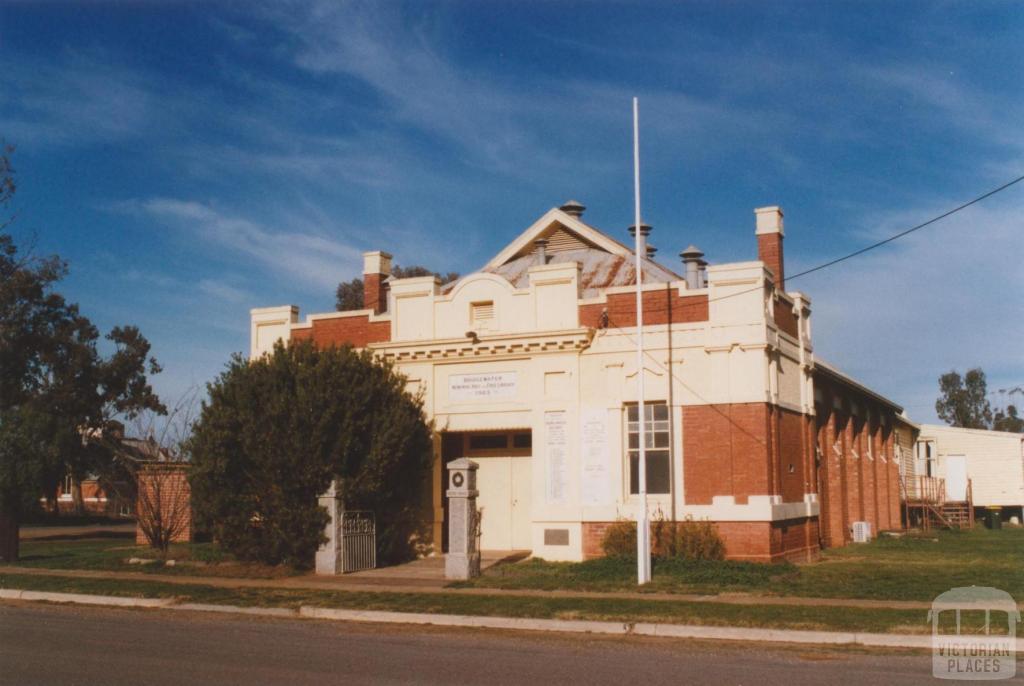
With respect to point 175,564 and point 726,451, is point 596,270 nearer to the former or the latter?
point 726,451

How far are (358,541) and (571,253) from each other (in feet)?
36.9

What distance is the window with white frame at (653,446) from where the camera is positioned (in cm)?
2061

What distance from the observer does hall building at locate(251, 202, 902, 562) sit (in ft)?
65.9

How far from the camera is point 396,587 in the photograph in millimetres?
17094

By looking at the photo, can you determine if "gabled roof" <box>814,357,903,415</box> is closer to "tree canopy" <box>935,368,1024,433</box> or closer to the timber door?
the timber door

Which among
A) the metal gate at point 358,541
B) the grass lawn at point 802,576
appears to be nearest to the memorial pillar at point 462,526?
the grass lawn at point 802,576

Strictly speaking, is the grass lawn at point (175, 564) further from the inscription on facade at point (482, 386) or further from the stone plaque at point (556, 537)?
the inscription on facade at point (482, 386)

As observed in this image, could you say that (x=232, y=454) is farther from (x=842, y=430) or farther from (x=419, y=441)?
(x=842, y=430)

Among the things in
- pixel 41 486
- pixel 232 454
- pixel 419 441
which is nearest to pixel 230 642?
pixel 232 454

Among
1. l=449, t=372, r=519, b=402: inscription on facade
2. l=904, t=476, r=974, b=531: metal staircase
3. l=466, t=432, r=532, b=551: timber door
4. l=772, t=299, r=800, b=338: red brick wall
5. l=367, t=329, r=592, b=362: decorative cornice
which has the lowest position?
l=904, t=476, r=974, b=531: metal staircase

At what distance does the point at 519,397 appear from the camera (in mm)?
21984

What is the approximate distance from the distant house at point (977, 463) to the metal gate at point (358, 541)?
30941 millimetres

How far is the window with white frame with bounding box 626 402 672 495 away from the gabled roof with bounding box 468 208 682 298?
205 inches

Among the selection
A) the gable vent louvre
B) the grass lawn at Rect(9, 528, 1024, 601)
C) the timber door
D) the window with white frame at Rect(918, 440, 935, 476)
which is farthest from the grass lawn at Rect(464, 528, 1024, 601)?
the window with white frame at Rect(918, 440, 935, 476)
